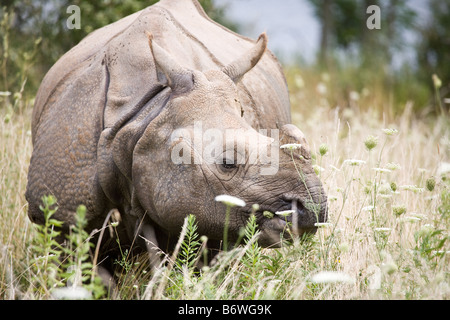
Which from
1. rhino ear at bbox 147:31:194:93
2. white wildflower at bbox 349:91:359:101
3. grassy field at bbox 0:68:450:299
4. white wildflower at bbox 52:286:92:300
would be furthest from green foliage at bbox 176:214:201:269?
white wildflower at bbox 349:91:359:101

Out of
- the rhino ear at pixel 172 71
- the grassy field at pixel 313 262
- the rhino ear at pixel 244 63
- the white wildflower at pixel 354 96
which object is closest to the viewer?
the grassy field at pixel 313 262

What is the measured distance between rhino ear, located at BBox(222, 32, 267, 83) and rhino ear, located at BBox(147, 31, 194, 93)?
10.9 inches

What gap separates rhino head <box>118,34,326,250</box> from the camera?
342 centimetres

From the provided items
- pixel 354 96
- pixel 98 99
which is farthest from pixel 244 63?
pixel 354 96

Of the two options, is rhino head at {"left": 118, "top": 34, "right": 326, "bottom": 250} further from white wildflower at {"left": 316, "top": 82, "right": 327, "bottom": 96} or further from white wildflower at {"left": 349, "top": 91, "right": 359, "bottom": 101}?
white wildflower at {"left": 316, "top": 82, "right": 327, "bottom": 96}

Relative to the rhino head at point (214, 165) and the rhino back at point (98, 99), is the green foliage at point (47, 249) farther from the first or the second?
the rhino head at point (214, 165)

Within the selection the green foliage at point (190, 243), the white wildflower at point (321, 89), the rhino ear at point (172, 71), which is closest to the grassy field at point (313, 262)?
the green foliage at point (190, 243)

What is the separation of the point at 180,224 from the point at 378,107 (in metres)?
7.32

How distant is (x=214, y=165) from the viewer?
139 inches

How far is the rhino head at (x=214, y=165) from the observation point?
3420 mm

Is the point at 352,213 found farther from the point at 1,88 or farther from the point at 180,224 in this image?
the point at 1,88

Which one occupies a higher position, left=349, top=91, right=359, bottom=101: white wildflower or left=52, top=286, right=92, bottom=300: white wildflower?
left=349, top=91, right=359, bottom=101: white wildflower

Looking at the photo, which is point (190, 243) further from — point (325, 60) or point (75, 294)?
point (325, 60)
